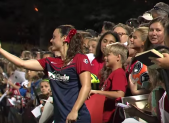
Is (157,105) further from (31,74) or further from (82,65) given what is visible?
(31,74)

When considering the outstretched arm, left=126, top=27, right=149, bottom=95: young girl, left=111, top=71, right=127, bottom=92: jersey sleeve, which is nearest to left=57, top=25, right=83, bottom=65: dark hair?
the outstretched arm

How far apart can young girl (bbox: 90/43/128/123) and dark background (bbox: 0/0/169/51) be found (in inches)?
271

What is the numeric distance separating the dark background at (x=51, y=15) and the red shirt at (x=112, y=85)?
7.15 metres

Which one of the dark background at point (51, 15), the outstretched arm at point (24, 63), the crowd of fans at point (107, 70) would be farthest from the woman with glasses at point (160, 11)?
the dark background at point (51, 15)

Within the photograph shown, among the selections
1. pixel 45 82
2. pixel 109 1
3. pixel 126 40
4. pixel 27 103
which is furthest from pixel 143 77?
pixel 109 1

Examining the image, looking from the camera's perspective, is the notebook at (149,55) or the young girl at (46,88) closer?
the notebook at (149,55)

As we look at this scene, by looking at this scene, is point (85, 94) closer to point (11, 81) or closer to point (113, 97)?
point (113, 97)

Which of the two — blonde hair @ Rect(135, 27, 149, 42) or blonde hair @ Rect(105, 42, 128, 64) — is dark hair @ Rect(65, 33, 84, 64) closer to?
blonde hair @ Rect(105, 42, 128, 64)

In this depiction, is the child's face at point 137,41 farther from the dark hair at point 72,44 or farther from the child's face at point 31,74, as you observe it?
the child's face at point 31,74

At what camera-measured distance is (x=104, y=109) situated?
19.2 ft

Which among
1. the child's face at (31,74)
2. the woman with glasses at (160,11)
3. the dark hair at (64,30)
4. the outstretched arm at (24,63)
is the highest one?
the woman with glasses at (160,11)

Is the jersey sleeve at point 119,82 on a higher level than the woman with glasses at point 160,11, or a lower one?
lower

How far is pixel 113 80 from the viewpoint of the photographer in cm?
580

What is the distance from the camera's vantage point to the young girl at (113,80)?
225 inches
